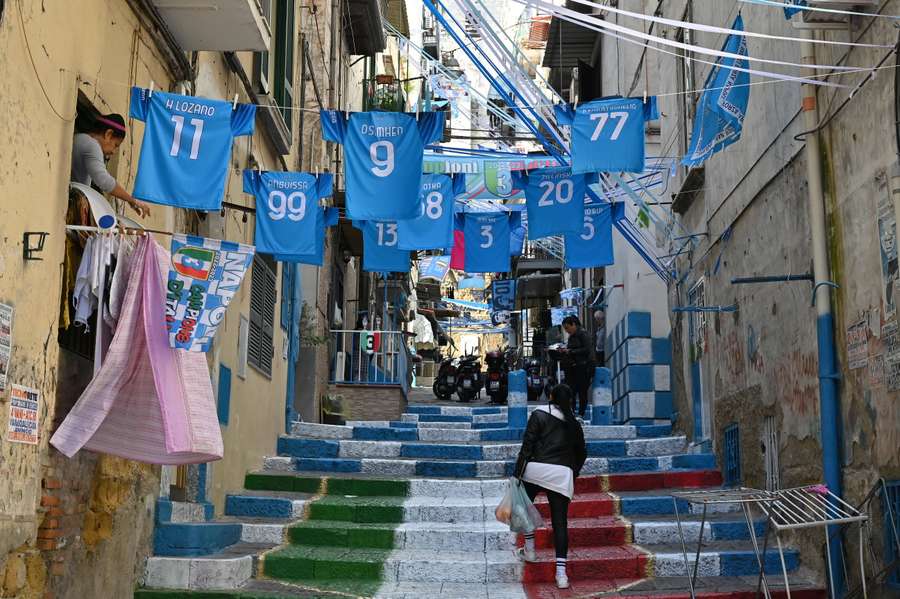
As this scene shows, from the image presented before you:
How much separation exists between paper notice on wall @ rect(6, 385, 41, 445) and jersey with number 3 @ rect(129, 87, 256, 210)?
2.13m

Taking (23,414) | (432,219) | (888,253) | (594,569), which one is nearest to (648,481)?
(594,569)

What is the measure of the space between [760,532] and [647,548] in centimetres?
117

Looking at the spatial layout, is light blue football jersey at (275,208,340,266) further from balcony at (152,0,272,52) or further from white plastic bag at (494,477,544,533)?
white plastic bag at (494,477,544,533)

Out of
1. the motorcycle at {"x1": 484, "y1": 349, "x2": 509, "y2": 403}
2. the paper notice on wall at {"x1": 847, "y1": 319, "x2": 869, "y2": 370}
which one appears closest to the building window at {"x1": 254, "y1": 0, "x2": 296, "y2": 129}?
the paper notice on wall at {"x1": 847, "y1": 319, "x2": 869, "y2": 370}

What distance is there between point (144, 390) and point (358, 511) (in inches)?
179

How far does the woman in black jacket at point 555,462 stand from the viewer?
9.20 m

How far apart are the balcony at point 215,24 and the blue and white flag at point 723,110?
13.8 ft

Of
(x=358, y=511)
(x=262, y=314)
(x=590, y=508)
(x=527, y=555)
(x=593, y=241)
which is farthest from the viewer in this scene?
(x=593, y=241)

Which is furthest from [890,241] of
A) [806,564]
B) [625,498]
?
[625,498]

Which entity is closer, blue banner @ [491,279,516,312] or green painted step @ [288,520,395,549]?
green painted step @ [288,520,395,549]

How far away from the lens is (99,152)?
7.14 metres

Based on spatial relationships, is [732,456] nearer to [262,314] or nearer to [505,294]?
[262,314]

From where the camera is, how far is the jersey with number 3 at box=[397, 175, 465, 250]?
515 inches

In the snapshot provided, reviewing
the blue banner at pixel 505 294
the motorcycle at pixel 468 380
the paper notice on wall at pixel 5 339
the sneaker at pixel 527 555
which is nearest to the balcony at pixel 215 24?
the paper notice on wall at pixel 5 339
